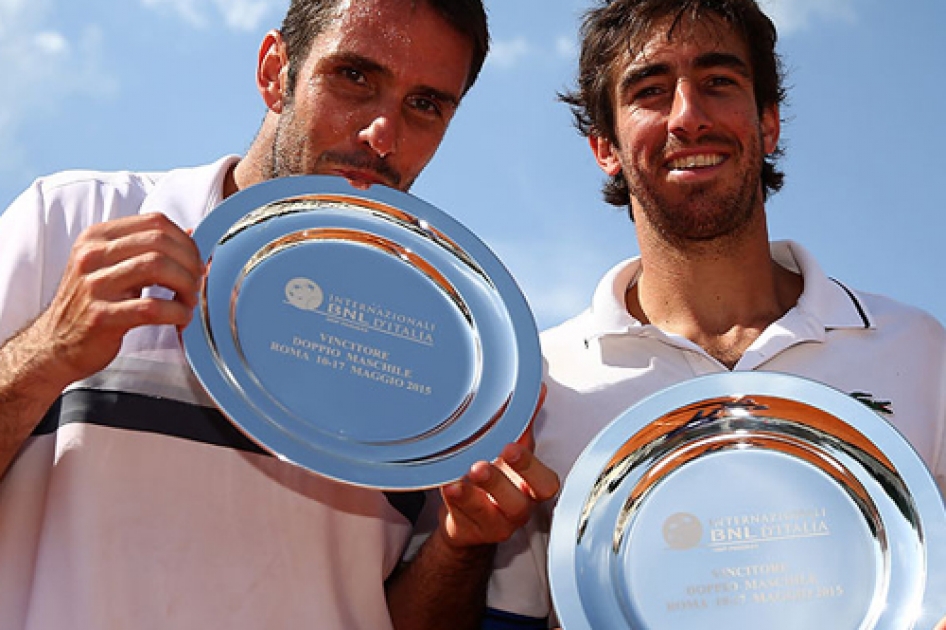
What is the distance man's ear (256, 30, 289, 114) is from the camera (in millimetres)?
3893

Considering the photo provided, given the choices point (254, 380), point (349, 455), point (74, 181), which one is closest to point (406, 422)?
point (349, 455)

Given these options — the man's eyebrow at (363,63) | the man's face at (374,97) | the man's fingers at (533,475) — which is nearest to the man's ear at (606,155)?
the man's face at (374,97)

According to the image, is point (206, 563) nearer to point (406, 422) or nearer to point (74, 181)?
point (406, 422)

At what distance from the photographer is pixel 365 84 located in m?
3.67

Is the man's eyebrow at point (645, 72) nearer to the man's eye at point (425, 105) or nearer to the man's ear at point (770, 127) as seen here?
the man's ear at point (770, 127)

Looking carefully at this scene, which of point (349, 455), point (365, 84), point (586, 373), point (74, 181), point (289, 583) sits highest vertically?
point (365, 84)

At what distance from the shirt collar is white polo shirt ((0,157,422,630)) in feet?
3.85

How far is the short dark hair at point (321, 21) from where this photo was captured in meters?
3.80

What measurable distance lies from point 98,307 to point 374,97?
137cm

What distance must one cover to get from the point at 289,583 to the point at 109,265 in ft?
3.35

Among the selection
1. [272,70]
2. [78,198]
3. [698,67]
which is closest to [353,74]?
[272,70]

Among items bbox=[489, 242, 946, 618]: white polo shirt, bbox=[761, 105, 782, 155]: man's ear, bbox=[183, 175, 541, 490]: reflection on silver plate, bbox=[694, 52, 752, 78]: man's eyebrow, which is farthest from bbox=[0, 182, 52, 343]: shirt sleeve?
bbox=[761, 105, 782, 155]: man's ear

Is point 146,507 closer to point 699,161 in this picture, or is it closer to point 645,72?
point 699,161

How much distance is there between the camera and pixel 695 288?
4.23 metres
